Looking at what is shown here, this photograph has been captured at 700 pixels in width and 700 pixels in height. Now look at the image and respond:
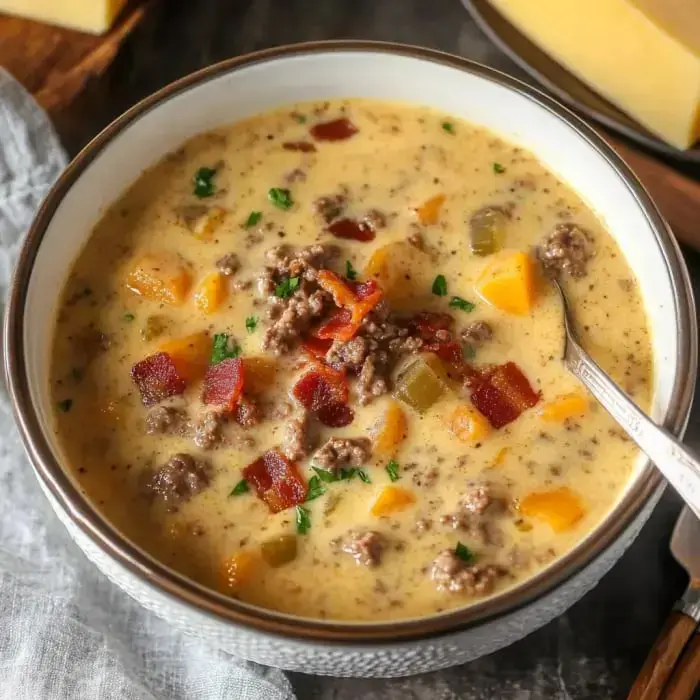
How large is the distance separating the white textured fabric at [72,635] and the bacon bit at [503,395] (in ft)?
2.76

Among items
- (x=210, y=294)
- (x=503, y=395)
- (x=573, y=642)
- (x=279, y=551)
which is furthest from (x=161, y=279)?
(x=573, y=642)

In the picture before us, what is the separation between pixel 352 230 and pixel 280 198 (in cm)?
23

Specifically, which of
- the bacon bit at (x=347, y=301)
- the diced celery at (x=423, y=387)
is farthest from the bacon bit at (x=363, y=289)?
the diced celery at (x=423, y=387)

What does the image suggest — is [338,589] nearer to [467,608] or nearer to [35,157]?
[467,608]

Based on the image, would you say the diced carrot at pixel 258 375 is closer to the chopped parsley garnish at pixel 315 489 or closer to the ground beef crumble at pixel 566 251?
the chopped parsley garnish at pixel 315 489

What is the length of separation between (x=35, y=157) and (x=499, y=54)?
1665mm

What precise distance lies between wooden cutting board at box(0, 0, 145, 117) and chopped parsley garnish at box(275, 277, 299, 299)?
116 cm

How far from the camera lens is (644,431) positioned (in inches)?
80.2

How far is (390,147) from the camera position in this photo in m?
2.83

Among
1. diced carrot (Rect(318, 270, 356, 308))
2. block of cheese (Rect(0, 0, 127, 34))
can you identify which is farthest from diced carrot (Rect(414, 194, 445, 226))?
block of cheese (Rect(0, 0, 127, 34))

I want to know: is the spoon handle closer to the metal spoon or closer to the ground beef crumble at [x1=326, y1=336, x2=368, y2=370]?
the metal spoon

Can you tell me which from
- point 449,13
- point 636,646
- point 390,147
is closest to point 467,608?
point 636,646

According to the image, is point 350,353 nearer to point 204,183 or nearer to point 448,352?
point 448,352

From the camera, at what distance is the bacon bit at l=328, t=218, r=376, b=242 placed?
8.74 ft
